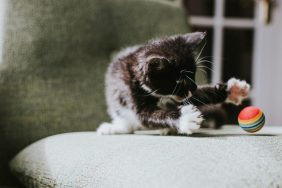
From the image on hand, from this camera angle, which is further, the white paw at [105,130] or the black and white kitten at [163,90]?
the white paw at [105,130]

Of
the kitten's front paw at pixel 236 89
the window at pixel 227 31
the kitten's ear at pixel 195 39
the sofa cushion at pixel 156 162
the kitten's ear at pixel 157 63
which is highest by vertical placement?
the window at pixel 227 31

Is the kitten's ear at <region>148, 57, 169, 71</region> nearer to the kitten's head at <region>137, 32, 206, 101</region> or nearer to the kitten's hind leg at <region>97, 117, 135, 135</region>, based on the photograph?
the kitten's head at <region>137, 32, 206, 101</region>

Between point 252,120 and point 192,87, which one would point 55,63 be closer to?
point 192,87

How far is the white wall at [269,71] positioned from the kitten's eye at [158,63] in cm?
142

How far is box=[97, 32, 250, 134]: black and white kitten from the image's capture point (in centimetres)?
87

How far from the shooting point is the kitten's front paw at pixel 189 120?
0.85 m

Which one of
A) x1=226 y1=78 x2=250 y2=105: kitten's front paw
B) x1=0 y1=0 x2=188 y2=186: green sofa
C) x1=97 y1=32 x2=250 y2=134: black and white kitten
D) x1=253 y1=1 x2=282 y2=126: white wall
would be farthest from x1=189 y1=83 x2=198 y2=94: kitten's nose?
x1=253 y1=1 x2=282 y2=126: white wall

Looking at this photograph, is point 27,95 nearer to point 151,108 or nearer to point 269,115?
point 151,108

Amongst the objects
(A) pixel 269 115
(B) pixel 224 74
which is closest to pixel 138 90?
(B) pixel 224 74

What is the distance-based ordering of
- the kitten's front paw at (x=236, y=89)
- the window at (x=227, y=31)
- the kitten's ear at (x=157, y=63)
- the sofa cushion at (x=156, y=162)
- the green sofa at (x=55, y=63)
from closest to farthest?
1. the sofa cushion at (x=156, y=162)
2. the kitten's ear at (x=157, y=63)
3. the kitten's front paw at (x=236, y=89)
4. the green sofa at (x=55, y=63)
5. the window at (x=227, y=31)

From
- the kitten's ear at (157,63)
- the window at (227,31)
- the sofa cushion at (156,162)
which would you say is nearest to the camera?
the sofa cushion at (156,162)

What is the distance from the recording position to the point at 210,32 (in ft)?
6.97

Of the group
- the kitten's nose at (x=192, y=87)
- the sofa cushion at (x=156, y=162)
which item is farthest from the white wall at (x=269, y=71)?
the sofa cushion at (x=156, y=162)

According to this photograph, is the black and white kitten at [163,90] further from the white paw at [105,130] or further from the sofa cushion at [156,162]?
the sofa cushion at [156,162]
